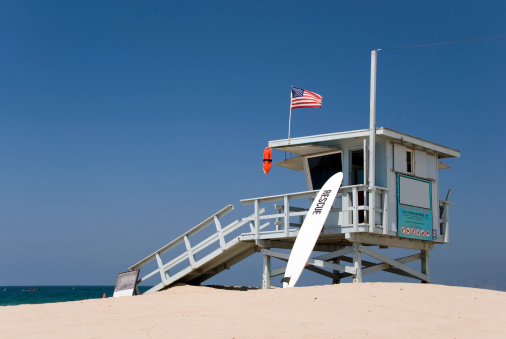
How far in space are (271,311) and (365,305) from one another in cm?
163

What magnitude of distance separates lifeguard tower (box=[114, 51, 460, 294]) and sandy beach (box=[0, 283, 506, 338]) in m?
3.66


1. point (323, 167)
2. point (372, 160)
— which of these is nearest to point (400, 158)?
point (372, 160)

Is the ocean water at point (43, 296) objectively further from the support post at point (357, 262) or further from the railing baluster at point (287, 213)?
the support post at point (357, 262)

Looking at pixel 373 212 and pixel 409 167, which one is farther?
pixel 409 167

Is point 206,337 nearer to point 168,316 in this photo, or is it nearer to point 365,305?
point 168,316

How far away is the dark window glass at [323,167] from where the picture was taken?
715 inches

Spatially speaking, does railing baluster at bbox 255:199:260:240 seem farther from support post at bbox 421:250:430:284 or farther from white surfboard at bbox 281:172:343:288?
support post at bbox 421:250:430:284

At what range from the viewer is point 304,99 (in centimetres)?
1872

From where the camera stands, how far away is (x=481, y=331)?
8656 millimetres

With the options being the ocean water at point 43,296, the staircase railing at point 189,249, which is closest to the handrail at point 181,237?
the staircase railing at point 189,249

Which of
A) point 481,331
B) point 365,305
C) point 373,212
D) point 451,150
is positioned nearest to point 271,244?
point 373,212

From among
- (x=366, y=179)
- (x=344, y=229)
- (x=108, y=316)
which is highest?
(x=366, y=179)

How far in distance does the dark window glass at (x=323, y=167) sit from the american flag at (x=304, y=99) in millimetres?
1559

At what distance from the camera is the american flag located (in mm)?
18609
